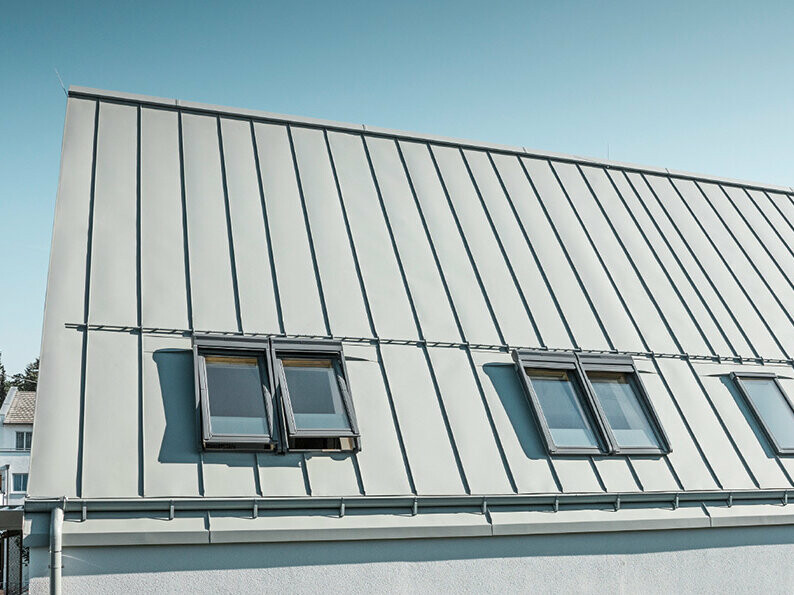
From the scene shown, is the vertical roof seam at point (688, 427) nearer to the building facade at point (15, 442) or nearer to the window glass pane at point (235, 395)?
the window glass pane at point (235, 395)

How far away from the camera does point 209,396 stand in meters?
7.85

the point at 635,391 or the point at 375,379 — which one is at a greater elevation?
the point at 375,379

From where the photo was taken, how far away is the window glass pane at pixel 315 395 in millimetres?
8016

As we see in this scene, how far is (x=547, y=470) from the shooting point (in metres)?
8.44

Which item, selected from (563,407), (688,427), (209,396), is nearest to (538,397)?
(563,407)

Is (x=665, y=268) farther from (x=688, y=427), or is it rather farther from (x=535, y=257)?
(x=688, y=427)

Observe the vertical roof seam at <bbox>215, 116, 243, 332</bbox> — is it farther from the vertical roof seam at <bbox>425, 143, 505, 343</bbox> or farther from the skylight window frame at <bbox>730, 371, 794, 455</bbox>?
the skylight window frame at <bbox>730, 371, 794, 455</bbox>

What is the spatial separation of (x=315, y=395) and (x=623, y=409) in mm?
3754

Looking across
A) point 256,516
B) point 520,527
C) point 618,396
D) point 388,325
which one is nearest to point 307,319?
point 388,325

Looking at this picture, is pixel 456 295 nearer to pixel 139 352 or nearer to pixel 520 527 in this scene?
pixel 520 527

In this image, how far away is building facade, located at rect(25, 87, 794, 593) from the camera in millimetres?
7145

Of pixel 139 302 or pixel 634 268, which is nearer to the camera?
pixel 139 302

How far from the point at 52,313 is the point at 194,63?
4390 mm

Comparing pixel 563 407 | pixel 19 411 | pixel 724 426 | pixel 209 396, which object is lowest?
pixel 724 426
